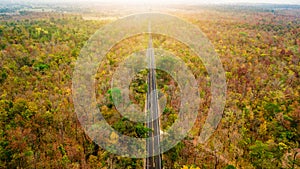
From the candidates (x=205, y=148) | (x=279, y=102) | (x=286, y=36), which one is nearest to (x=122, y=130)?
(x=205, y=148)

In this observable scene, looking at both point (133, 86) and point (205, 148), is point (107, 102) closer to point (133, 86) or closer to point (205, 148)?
point (133, 86)

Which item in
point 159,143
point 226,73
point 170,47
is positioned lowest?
point 159,143

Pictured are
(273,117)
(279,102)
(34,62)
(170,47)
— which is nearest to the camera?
(273,117)

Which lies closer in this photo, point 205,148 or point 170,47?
point 205,148

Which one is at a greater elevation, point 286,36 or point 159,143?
point 286,36

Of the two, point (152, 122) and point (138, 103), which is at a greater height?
point (138, 103)

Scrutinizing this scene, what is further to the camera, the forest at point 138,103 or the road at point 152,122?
the road at point 152,122

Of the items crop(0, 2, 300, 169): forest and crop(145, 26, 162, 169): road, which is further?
crop(145, 26, 162, 169): road

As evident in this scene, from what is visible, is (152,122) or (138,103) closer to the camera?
(152,122)
